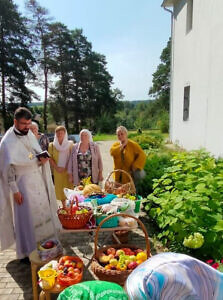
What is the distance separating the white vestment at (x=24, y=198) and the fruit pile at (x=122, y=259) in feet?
4.13

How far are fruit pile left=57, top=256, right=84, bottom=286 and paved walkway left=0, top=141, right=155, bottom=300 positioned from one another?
75 centimetres

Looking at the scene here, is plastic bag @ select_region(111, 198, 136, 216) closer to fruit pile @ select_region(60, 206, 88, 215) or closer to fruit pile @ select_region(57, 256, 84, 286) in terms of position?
fruit pile @ select_region(60, 206, 88, 215)

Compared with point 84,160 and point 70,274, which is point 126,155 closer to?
point 84,160

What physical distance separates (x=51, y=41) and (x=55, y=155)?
99.9 feet

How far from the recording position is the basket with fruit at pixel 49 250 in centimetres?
267

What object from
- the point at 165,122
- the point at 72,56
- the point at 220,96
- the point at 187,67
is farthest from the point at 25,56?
the point at 220,96

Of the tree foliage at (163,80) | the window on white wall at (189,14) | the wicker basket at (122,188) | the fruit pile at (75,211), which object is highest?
the tree foliage at (163,80)

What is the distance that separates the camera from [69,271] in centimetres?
231

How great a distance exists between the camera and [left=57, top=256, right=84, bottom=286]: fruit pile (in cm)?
222

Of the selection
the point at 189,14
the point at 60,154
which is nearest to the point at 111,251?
the point at 60,154

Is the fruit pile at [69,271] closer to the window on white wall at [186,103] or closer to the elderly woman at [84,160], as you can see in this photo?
the elderly woman at [84,160]

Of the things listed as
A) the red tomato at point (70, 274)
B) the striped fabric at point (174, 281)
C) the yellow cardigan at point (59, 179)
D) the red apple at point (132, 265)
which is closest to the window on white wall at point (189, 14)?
the yellow cardigan at point (59, 179)

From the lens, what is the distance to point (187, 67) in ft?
31.0

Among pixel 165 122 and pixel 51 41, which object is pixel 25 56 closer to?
pixel 51 41
